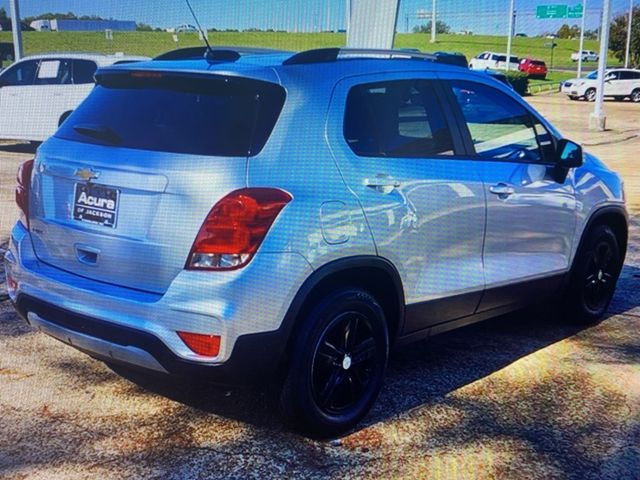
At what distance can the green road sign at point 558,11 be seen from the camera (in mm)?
53625

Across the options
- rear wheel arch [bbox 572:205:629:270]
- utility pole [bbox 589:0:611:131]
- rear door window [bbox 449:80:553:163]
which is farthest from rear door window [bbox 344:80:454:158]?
utility pole [bbox 589:0:611:131]

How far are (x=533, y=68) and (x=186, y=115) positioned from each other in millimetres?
54978

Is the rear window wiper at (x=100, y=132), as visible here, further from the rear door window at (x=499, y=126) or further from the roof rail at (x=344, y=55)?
the rear door window at (x=499, y=126)

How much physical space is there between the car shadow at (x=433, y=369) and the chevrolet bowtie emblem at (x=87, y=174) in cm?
110

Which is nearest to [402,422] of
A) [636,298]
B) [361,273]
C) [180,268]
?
[361,273]

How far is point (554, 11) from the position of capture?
54.8 m

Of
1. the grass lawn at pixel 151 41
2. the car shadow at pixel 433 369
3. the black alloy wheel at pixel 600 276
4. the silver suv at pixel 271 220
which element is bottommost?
the car shadow at pixel 433 369

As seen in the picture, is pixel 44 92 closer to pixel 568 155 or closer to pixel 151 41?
pixel 151 41

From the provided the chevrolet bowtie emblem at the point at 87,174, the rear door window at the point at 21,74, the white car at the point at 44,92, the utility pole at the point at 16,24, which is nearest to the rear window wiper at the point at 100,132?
the chevrolet bowtie emblem at the point at 87,174

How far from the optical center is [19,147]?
51.8 ft

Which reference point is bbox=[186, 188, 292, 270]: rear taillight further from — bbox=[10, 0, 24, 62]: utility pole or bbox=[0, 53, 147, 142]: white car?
bbox=[10, 0, 24, 62]: utility pole

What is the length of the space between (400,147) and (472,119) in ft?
2.27

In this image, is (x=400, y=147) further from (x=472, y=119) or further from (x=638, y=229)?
(x=638, y=229)

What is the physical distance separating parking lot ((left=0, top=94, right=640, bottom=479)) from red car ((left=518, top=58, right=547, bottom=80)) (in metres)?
52.3
